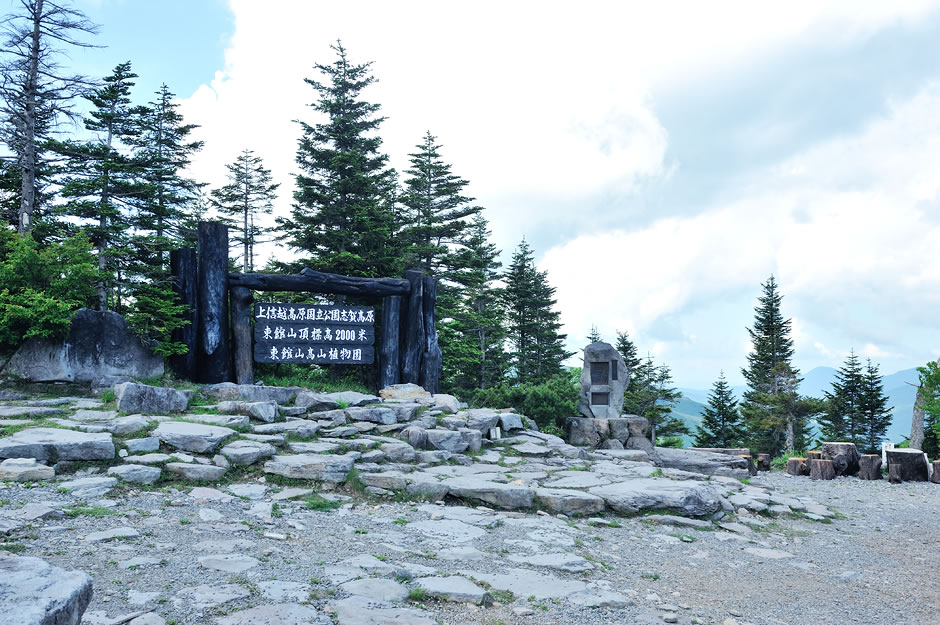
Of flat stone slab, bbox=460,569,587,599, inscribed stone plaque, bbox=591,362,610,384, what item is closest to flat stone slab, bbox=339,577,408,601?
flat stone slab, bbox=460,569,587,599

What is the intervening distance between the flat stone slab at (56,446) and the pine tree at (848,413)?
31.7 m

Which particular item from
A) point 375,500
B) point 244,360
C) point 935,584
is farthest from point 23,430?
point 935,584

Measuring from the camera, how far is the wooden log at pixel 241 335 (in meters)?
13.1

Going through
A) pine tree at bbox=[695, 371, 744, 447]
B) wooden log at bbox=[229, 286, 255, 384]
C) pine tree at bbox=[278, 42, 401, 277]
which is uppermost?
pine tree at bbox=[278, 42, 401, 277]

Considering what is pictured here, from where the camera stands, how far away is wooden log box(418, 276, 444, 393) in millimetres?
14906

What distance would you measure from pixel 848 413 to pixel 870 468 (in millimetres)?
18813

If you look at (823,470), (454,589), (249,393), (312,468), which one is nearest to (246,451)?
(312,468)

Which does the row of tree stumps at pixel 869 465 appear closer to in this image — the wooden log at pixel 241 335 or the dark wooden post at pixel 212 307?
the wooden log at pixel 241 335

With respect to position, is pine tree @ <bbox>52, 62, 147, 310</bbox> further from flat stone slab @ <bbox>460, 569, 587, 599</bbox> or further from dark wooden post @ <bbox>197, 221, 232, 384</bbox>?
flat stone slab @ <bbox>460, 569, 587, 599</bbox>

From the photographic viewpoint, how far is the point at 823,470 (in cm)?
1374

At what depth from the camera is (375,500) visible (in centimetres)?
695

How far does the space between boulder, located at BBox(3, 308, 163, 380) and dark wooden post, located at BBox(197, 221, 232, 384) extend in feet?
3.66

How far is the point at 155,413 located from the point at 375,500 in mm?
4403

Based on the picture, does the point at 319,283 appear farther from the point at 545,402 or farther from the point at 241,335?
the point at 545,402
